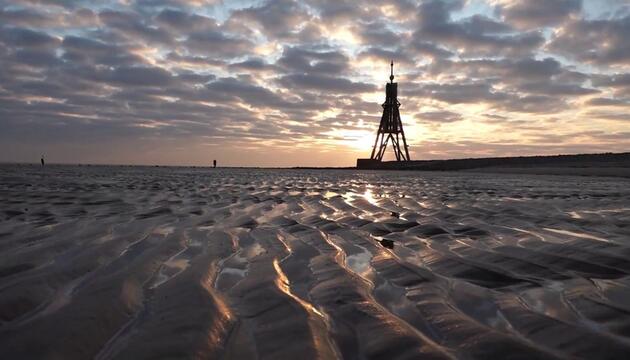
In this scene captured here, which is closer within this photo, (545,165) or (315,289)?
(315,289)

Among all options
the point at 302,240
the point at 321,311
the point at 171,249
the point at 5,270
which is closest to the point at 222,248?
the point at 171,249

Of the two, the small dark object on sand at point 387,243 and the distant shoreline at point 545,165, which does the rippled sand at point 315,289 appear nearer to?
the small dark object on sand at point 387,243

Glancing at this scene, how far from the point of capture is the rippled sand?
7.19 feet

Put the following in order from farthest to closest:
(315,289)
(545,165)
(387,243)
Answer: (545,165) < (387,243) < (315,289)

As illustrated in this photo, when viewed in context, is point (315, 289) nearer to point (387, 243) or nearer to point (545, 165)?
point (387, 243)

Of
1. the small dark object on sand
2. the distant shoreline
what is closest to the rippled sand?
the small dark object on sand

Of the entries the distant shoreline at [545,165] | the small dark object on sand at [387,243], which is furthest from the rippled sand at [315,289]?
the distant shoreline at [545,165]

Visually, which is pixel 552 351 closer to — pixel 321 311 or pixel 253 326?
pixel 321 311

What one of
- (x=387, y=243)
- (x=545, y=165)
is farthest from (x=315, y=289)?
(x=545, y=165)

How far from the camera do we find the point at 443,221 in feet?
22.4

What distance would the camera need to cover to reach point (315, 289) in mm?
3248

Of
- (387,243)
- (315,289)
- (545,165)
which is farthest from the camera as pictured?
(545,165)

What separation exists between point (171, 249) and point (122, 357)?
2763mm

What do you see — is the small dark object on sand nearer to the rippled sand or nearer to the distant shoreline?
the rippled sand
